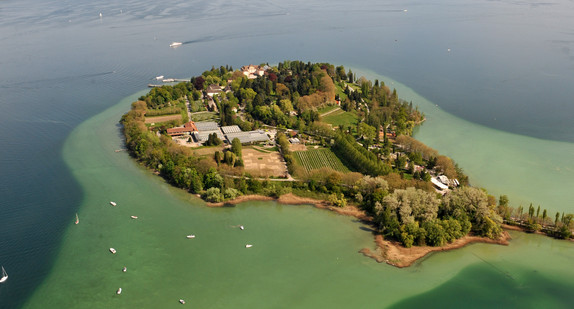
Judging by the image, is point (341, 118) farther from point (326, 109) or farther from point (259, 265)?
point (259, 265)

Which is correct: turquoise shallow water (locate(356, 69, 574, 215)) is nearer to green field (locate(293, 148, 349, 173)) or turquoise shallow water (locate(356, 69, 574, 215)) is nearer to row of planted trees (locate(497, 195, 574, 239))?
row of planted trees (locate(497, 195, 574, 239))

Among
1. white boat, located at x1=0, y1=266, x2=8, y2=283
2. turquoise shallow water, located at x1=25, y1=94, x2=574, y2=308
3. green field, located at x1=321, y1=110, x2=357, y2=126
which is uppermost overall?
green field, located at x1=321, y1=110, x2=357, y2=126

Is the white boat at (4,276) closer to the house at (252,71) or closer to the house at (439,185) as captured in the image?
the house at (439,185)

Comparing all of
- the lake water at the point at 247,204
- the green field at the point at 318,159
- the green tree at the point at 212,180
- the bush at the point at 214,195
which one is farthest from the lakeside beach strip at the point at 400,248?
the green tree at the point at 212,180

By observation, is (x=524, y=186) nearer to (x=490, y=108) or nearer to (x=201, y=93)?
(x=490, y=108)

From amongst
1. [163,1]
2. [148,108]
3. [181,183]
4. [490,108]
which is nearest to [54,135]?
[148,108]

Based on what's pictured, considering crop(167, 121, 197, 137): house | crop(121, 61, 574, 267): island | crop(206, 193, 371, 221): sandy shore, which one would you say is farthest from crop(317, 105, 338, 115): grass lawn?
crop(206, 193, 371, 221): sandy shore
